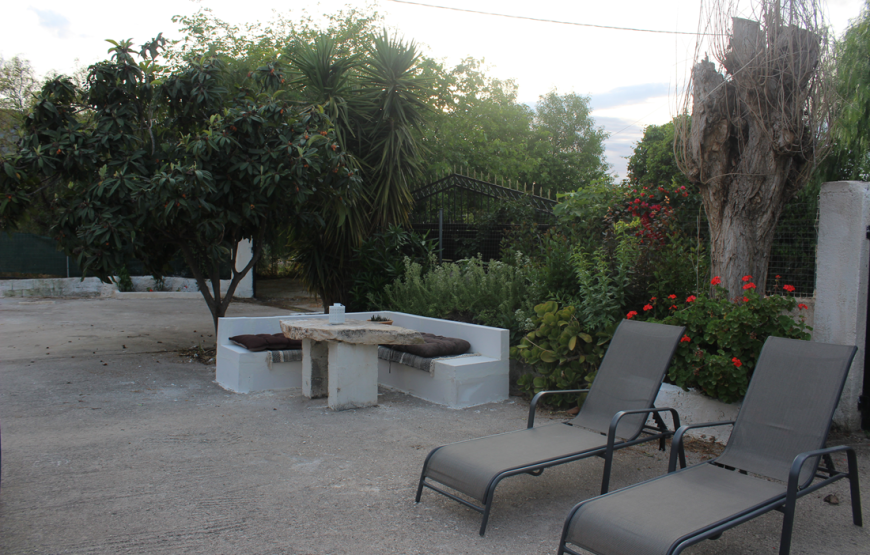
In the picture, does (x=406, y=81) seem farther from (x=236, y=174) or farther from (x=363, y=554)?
(x=363, y=554)

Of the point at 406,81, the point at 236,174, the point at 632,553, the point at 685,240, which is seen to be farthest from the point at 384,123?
the point at 632,553

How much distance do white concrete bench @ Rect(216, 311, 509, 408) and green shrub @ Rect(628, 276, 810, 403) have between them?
5.37 ft

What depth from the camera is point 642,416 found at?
3.51 m

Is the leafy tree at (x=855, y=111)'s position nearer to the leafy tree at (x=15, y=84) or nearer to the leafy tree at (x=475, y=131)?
the leafy tree at (x=475, y=131)

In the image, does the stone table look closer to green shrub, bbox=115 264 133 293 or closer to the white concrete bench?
the white concrete bench

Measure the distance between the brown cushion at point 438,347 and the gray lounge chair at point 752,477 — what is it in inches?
111

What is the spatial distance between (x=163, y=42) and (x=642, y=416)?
692 centimetres

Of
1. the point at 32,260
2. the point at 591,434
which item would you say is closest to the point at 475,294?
the point at 591,434

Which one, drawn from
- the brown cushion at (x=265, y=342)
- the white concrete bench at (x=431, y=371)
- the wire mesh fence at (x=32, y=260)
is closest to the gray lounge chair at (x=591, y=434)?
the white concrete bench at (x=431, y=371)

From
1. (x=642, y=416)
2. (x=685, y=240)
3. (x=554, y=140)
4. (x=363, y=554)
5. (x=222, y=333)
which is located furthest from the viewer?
(x=554, y=140)

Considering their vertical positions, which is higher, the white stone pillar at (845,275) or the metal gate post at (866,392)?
the white stone pillar at (845,275)

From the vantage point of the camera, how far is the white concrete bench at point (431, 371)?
17.3 ft

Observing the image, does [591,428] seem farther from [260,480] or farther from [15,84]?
[15,84]

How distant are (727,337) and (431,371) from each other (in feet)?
8.16
